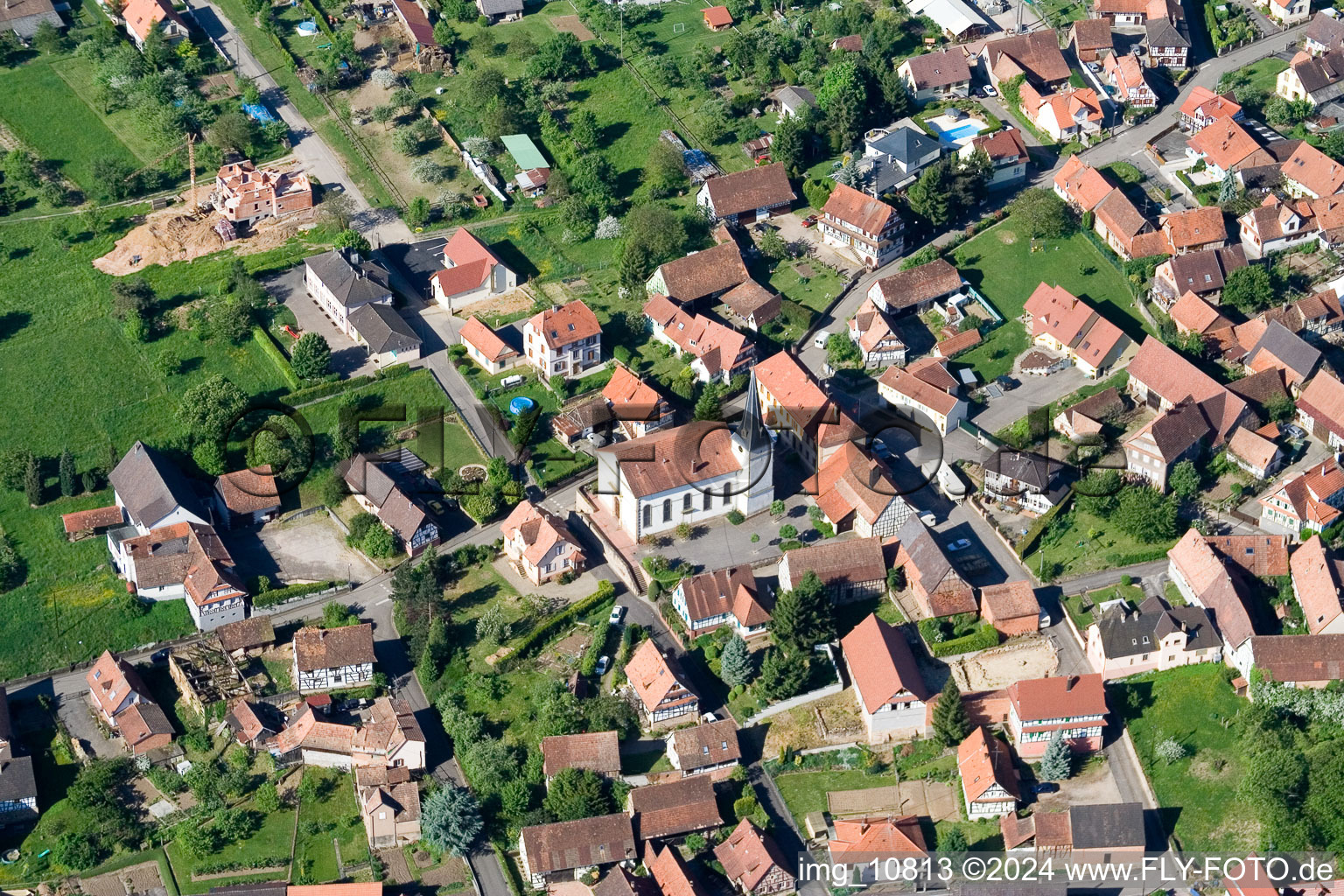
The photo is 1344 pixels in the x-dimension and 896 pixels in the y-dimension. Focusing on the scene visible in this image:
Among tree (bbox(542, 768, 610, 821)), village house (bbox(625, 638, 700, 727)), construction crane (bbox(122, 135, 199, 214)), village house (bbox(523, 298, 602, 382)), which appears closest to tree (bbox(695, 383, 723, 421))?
village house (bbox(523, 298, 602, 382))

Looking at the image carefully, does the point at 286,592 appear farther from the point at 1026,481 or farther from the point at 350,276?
the point at 1026,481

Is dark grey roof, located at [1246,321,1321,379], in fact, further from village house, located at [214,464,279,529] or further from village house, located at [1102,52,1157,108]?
village house, located at [214,464,279,529]

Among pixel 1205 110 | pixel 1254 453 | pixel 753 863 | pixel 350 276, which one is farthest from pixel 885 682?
pixel 1205 110

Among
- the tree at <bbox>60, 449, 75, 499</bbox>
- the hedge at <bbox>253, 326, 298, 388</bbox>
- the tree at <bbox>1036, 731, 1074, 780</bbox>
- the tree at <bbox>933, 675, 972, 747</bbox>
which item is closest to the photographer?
the tree at <bbox>1036, 731, 1074, 780</bbox>

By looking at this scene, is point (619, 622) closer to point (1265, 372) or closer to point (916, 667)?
A: point (916, 667)

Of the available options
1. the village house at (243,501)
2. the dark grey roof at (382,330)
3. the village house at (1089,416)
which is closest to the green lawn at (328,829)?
the village house at (243,501)

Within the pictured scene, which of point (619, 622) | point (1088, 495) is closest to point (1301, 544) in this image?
point (1088, 495)
